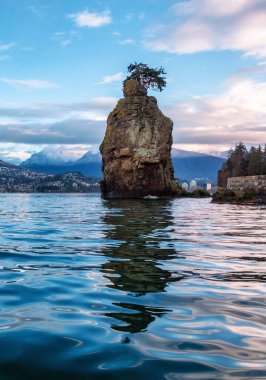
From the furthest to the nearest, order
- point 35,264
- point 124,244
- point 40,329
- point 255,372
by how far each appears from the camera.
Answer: point 124,244
point 35,264
point 40,329
point 255,372

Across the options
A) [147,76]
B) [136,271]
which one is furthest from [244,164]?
[136,271]

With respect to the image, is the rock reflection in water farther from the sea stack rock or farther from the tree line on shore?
the tree line on shore

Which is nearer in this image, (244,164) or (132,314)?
(132,314)

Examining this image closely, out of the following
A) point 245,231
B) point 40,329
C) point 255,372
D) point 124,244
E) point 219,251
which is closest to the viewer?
point 255,372

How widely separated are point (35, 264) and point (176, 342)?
15.8ft

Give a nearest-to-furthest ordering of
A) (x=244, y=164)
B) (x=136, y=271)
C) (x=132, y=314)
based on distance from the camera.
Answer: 1. (x=132, y=314)
2. (x=136, y=271)
3. (x=244, y=164)

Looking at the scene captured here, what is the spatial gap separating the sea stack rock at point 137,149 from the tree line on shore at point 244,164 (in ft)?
68.6

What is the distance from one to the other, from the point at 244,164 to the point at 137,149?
118 feet

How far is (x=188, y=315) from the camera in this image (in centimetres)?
478

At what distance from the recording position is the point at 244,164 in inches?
3629

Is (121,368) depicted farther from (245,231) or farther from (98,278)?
(245,231)

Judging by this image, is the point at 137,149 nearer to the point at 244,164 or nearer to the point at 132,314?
the point at 244,164

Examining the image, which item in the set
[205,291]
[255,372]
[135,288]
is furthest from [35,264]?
[255,372]

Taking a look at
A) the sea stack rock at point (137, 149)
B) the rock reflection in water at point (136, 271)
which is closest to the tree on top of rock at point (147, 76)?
the sea stack rock at point (137, 149)
